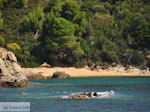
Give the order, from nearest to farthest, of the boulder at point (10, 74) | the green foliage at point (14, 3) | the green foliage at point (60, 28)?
the boulder at point (10, 74) → the green foliage at point (60, 28) → the green foliage at point (14, 3)

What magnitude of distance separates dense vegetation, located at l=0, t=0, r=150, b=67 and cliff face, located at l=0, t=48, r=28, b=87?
2832 centimetres

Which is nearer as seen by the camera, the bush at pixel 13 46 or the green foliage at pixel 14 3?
the bush at pixel 13 46

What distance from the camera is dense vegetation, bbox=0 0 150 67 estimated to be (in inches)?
4050

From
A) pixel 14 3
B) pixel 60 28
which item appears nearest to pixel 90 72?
pixel 60 28

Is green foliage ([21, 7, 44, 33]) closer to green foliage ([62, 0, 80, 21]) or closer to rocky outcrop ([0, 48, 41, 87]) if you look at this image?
green foliage ([62, 0, 80, 21])

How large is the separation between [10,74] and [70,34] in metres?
39.6

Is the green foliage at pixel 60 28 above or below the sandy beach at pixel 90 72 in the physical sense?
above

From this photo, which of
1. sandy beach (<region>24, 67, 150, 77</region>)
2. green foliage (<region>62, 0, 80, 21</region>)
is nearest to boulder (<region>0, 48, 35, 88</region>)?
sandy beach (<region>24, 67, 150, 77</region>)

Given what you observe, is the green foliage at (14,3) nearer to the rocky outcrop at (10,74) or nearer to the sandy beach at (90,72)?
the sandy beach at (90,72)

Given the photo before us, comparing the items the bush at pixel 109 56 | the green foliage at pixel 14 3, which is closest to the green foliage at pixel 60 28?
the bush at pixel 109 56

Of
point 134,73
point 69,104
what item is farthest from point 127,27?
point 69,104

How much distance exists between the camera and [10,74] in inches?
2566

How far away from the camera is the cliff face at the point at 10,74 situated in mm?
63556

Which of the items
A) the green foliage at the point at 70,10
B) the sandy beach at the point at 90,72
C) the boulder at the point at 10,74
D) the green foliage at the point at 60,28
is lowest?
the sandy beach at the point at 90,72
